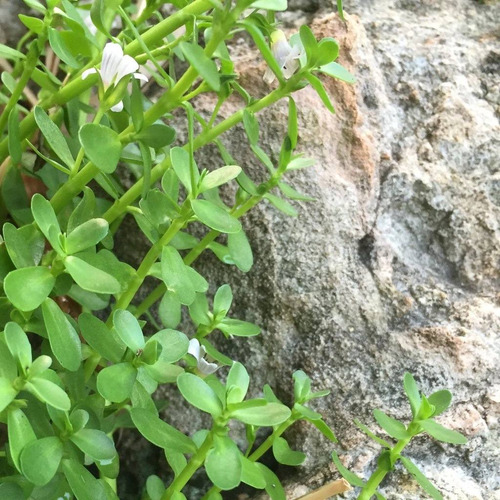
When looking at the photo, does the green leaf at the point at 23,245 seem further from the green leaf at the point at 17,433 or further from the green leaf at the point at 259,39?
the green leaf at the point at 259,39

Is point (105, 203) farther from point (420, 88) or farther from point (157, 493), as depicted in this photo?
point (420, 88)

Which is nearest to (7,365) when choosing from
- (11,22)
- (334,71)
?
(334,71)

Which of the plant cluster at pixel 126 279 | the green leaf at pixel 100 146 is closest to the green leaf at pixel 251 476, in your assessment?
the plant cluster at pixel 126 279

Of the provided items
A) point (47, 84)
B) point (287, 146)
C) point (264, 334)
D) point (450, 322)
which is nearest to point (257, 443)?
point (264, 334)

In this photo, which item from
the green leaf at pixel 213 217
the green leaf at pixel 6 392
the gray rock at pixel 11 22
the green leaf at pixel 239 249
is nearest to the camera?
the green leaf at pixel 6 392

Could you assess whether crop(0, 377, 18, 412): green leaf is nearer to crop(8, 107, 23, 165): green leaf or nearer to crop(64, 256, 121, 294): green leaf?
crop(64, 256, 121, 294): green leaf

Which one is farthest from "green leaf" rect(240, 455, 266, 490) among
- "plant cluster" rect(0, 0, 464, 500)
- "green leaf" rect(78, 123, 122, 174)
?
"green leaf" rect(78, 123, 122, 174)

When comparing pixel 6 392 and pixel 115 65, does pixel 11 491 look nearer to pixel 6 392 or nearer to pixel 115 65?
pixel 6 392
